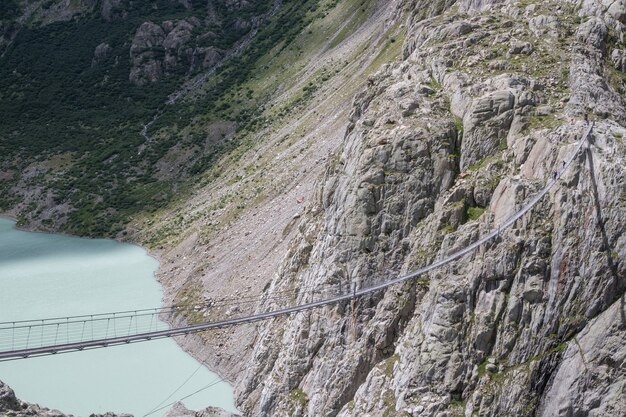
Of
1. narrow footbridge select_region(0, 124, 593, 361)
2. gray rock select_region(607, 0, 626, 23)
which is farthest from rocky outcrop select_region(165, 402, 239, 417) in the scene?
gray rock select_region(607, 0, 626, 23)

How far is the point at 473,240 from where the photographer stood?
26.5 meters

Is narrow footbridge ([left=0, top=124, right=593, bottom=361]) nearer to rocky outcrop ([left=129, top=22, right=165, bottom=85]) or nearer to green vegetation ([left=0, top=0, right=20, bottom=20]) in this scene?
rocky outcrop ([left=129, top=22, right=165, bottom=85])

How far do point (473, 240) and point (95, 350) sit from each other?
26641 mm

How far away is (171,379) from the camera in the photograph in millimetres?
41281

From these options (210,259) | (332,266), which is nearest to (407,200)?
(332,266)

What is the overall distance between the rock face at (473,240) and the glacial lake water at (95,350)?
5.87 metres

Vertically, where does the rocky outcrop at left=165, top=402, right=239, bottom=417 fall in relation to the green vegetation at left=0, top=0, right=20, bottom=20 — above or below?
below

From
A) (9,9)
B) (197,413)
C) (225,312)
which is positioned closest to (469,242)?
(197,413)

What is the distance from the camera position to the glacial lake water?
3966cm

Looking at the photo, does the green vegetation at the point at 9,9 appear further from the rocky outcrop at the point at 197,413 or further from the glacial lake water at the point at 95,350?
the rocky outcrop at the point at 197,413

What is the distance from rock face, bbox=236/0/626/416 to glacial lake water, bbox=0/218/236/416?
587 cm

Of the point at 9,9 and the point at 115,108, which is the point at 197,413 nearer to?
the point at 115,108

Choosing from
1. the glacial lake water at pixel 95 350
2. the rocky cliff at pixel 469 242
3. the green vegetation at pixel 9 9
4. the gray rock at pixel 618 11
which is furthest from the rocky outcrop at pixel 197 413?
the green vegetation at pixel 9 9

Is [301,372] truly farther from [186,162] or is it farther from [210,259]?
[186,162]
